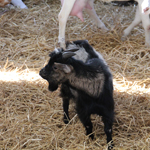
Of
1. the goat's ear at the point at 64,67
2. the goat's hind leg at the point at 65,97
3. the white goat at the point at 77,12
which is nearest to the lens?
the goat's ear at the point at 64,67

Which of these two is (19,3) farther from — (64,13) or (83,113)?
(83,113)

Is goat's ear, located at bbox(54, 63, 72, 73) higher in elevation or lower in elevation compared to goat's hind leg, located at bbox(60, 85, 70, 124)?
higher

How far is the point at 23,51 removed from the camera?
4598 mm

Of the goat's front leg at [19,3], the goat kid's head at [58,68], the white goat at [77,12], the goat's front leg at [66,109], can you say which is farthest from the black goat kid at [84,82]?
the goat's front leg at [19,3]

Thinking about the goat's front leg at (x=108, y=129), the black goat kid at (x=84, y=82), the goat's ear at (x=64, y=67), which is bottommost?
the goat's front leg at (x=108, y=129)

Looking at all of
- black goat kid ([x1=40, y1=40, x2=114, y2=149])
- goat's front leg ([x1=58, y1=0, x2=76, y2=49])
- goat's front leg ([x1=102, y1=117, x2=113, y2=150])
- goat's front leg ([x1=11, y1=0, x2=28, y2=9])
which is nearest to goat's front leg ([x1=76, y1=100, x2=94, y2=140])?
black goat kid ([x1=40, y1=40, x2=114, y2=149])

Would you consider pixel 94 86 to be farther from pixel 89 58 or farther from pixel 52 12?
pixel 52 12

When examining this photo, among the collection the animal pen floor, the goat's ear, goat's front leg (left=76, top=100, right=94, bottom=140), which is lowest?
the animal pen floor

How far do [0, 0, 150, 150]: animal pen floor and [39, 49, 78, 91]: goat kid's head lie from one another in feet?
1.97

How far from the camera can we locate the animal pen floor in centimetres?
271

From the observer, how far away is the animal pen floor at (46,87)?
2711mm

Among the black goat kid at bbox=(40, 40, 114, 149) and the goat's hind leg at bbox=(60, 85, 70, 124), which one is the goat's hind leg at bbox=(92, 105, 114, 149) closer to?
the black goat kid at bbox=(40, 40, 114, 149)

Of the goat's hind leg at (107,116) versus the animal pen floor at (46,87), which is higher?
the goat's hind leg at (107,116)

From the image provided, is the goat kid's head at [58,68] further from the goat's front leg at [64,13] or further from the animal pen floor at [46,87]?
the goat's front leg at [64,13]
